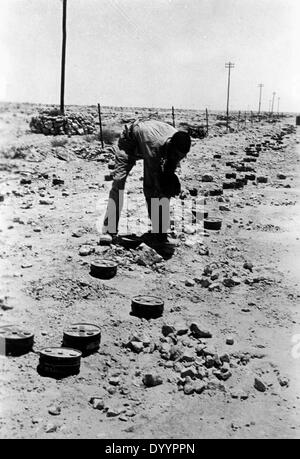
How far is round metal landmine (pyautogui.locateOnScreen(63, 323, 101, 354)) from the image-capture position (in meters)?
4.53

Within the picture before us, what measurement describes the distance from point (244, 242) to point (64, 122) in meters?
17.2

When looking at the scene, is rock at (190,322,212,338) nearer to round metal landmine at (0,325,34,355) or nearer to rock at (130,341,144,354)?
rock at (130,341,144,354)

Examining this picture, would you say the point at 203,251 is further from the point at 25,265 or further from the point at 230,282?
the point at 25,265

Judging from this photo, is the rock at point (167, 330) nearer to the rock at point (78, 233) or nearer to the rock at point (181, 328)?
the rock at point (181, 328)

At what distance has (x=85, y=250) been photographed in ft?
22.6

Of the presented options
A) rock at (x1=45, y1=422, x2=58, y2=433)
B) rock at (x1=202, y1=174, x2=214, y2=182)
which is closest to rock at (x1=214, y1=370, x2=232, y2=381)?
rock at (x1=45, y1=422, x2=58, y2=433)

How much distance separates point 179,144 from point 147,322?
2.62 meters

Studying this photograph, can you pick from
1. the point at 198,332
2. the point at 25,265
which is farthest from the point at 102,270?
the point at 198,332

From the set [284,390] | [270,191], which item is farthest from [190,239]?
[270,191]

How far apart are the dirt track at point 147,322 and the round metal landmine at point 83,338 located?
0.10m

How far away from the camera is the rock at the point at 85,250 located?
6832mm

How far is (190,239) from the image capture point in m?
8.33

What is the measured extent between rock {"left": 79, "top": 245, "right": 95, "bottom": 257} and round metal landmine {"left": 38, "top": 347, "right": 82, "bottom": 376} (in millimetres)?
2628
